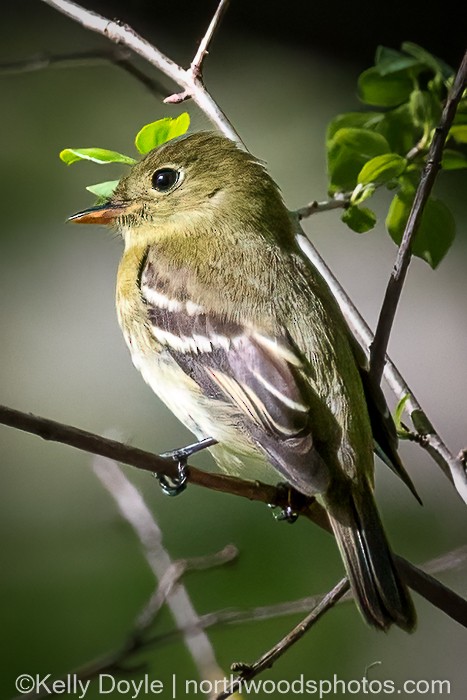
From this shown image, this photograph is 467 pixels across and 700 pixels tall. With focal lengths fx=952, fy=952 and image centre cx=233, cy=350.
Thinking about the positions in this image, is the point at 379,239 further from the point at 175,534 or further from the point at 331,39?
the point at 175,534

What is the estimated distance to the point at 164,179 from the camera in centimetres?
125

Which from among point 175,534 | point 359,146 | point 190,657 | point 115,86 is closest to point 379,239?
point 115,86

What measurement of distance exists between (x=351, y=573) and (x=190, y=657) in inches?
14.8

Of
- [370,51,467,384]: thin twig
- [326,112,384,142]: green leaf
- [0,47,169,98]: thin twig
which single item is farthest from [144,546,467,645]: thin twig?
[0,47,169,98]: thin twig

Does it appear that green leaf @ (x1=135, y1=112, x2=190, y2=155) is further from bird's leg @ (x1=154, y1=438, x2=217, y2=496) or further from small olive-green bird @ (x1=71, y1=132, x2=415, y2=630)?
bird's leg @ (x1=154, y1=438, x2=217, y2=496)

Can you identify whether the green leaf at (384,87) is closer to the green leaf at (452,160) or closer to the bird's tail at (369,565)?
the green leaf at (452,160)

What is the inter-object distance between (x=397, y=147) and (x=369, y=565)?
0.51m

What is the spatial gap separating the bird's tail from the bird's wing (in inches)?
2.7

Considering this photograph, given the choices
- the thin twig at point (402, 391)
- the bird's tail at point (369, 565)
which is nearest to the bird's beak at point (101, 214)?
the thin twig at point (402, 391)

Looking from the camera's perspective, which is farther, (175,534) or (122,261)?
(175,534)

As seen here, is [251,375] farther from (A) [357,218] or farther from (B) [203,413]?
(A) [357,218]

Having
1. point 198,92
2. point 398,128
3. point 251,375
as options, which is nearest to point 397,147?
point 398,128

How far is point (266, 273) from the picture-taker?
1.14 m

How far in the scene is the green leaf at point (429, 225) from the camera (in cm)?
111
